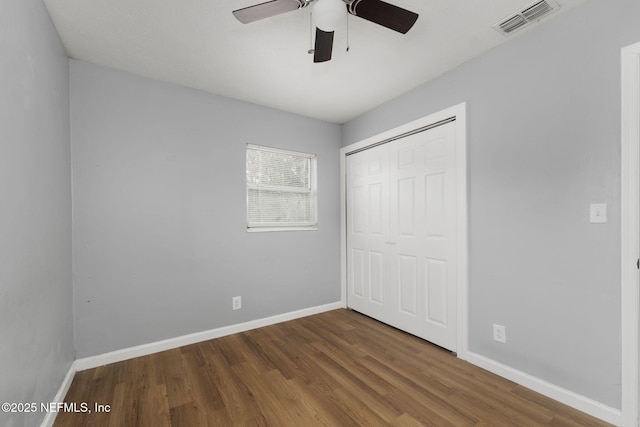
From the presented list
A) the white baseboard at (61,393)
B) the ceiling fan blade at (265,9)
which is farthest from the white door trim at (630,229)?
the white baseboard at (61,393)

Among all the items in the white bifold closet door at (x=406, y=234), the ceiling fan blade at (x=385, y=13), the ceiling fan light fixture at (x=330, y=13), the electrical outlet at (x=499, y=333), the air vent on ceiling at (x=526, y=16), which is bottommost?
the electrical outlet at (x=499, y=333)

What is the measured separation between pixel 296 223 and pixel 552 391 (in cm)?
268

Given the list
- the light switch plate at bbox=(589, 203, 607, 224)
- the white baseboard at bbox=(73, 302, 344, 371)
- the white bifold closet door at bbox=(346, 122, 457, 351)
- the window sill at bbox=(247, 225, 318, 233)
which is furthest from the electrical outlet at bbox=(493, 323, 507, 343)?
the window sill at bbox=(247, 225, 318, 233)

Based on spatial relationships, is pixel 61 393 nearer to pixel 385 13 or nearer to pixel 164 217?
pixel 164 217

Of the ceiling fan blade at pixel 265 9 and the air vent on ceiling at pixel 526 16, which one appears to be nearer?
the ceiling fan blade at pixel 265 9

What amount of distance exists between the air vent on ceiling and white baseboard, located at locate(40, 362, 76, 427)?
3726 mm

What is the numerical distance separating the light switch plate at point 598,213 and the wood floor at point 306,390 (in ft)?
3.88

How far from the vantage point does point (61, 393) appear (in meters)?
1.81

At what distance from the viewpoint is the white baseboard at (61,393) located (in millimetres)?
1548

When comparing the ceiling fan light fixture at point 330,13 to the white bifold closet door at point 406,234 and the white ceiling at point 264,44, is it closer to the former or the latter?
the white ceiling at point 264,44

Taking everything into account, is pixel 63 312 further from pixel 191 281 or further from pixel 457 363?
pixel 457 363

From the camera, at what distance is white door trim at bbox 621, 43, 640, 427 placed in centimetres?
151

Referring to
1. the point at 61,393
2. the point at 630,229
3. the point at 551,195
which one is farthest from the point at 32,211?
the point at 630,229

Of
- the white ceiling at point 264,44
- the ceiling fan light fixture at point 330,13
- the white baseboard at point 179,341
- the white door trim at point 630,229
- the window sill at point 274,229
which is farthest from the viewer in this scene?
the window sill at point 274,229
